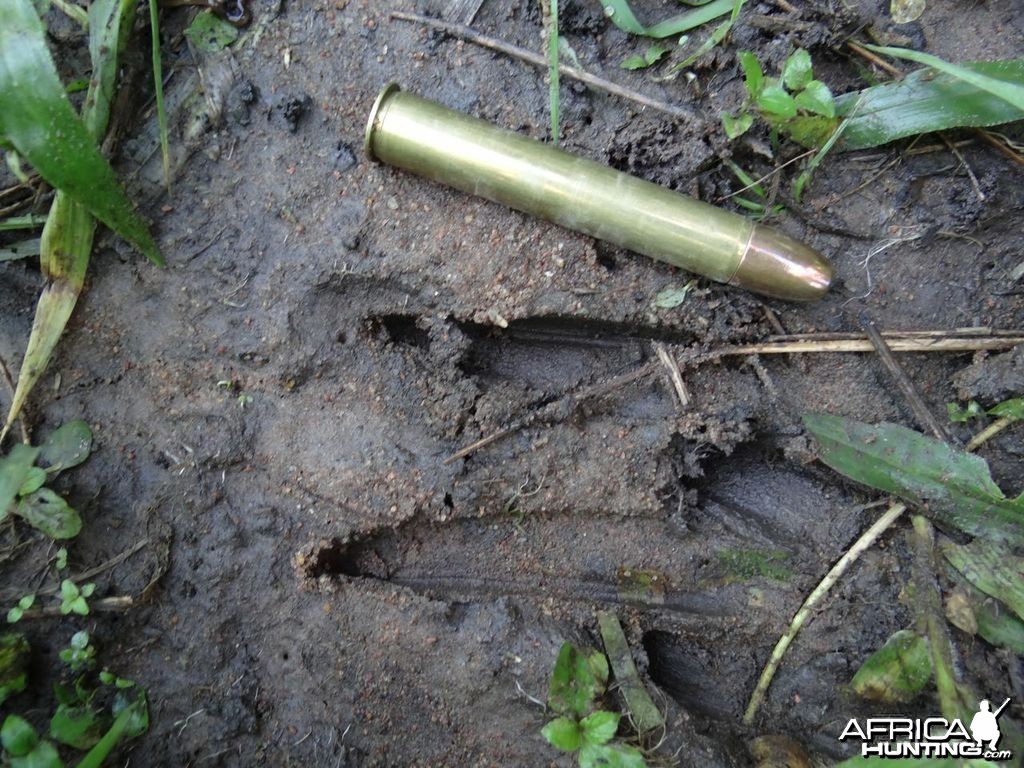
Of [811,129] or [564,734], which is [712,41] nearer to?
[811,129]

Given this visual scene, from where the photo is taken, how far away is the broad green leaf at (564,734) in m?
2.16

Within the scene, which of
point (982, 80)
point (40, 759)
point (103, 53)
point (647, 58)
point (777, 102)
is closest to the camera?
point (40, 759)

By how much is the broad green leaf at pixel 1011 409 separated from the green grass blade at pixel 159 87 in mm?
1925

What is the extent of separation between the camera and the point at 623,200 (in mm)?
2412

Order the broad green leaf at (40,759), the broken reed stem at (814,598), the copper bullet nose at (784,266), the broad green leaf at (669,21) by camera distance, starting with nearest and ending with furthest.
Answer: the broad green leaf at (40,759) < the copper bullet nose at (784,266) < the broken reed stem at (814,598) < the broad green leaf at (669,21)

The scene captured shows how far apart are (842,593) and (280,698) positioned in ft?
6.67

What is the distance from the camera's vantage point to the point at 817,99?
239 centimetres

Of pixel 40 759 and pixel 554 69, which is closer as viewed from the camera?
pixel 40 759

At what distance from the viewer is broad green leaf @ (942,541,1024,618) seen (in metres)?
2.28

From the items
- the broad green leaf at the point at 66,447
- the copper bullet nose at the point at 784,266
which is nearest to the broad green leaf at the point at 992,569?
the copper bullet nose at the point at 784,266

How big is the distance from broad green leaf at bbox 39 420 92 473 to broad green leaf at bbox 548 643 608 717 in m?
1.85

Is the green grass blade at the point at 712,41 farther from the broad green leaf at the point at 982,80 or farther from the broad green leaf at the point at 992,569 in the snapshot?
the broad green leaf at the point at 992,569

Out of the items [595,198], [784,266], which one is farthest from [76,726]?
[784,266]

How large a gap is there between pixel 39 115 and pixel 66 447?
1141 millimetres
